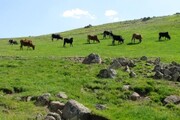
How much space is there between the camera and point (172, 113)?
18734 millimetres

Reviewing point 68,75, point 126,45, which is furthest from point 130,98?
point 126,45

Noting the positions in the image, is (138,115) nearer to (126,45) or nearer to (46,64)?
(46,64)

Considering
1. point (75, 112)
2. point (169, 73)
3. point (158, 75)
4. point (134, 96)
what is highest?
point (169, 73)

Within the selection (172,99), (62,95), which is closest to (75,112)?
(62,95)

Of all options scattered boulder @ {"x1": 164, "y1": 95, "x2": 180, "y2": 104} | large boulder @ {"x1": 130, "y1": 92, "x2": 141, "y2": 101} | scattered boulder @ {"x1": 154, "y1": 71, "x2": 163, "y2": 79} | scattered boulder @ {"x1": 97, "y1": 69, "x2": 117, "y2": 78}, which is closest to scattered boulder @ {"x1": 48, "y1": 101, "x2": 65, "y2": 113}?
large boulder @ {"x1": 130, "y1": 92, "x2": 141, "y2": 101}

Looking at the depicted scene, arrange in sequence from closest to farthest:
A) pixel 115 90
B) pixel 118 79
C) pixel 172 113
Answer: pixel 172 113
pixel 115 90
pixel 118 79

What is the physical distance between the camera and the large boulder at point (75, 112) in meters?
16.9

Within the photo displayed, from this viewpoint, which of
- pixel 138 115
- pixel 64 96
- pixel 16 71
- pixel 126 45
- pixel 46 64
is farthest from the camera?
pixel 126 45

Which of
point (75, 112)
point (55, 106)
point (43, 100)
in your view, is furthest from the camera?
point (43, 100)

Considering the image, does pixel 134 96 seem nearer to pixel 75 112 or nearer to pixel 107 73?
pixel 107 73

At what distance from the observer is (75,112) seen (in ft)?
55.7

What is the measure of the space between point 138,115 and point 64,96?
15.5 ft

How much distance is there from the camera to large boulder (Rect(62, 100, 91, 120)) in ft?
55.4

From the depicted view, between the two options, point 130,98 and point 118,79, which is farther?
point 118,79
